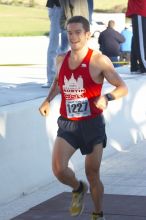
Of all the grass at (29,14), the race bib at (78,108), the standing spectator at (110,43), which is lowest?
the grass at (29,14)

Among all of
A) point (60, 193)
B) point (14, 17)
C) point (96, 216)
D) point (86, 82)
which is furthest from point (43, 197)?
point (14, 17)

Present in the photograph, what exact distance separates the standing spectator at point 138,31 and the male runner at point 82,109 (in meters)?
5.68

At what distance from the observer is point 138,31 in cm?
1176

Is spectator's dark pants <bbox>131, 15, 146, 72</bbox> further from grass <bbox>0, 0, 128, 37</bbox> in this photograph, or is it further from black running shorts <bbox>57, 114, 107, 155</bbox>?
grass <bbox>0, 0, 128, 37</bbox>

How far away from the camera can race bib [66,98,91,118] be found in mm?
5945

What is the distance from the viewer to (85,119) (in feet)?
19.6

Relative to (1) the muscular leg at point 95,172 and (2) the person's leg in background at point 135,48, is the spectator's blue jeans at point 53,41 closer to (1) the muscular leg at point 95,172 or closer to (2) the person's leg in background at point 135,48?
(2) the person's leg in background at point 135,48

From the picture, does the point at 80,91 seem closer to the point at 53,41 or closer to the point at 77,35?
the point at 77,35

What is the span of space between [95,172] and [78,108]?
1.87 ft

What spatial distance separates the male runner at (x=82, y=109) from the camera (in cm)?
593

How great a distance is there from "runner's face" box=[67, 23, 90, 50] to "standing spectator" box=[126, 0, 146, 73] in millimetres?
5693

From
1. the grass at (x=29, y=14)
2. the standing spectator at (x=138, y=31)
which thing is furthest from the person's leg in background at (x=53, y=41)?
the grass at (x=29, y=14)

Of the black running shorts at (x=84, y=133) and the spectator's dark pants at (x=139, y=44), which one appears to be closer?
the black running shorts at (x=84, y=133)

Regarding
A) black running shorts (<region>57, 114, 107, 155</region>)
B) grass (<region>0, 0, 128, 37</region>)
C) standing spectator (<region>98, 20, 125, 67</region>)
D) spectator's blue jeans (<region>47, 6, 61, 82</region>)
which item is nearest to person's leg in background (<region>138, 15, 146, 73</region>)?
spectator's blue jeans (<region>47, 6, 61, 82</region>)
